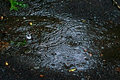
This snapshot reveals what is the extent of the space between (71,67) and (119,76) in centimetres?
92

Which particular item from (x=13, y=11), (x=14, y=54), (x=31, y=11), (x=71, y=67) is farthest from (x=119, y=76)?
(x=13, y=11)

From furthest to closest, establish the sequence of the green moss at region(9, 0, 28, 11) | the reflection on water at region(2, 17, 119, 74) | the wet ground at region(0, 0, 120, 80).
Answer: the green moss at region(9, 0, 28, 11), the reflection on water at region(2, 17, 119, 74), the wet ground at region(0, 0, 120, 80)

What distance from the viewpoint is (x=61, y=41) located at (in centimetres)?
392

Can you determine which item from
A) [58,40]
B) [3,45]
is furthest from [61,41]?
[3,45]

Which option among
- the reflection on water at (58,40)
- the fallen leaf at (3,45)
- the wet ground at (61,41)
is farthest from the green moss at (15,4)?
the fallen leaf at (3,45)

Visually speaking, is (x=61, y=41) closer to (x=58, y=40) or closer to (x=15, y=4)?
(x=58, y=40)

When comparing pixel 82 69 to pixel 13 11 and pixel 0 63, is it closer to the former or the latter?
pixel 0 63

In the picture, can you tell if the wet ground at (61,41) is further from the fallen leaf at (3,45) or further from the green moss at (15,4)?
the green moss at (15,4)

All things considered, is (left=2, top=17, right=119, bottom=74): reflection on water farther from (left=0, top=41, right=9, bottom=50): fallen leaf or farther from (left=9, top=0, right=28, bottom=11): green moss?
(left=9, top=0, right=28, bottom=11): green moss

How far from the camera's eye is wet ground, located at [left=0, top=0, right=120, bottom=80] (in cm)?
335

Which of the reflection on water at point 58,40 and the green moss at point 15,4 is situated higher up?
the green moss at point 15,4

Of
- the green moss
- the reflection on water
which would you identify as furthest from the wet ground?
the green moss

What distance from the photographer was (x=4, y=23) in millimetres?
4145

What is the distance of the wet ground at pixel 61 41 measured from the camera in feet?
11.0
